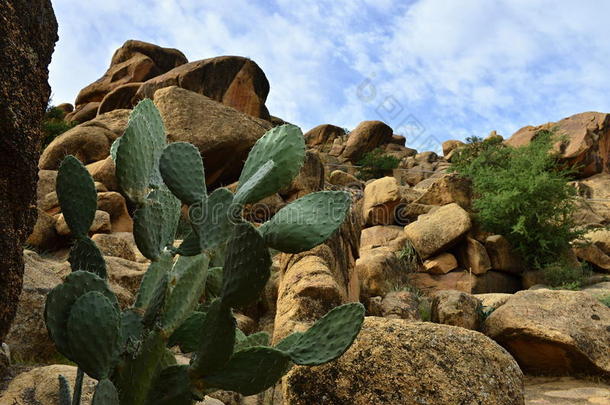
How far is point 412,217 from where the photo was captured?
674 inches

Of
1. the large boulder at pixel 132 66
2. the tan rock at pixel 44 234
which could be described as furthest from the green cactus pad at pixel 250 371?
the large boulder at pixel 132 66

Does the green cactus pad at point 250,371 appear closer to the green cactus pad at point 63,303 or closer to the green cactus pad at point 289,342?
the green cactus pad at point 289,342

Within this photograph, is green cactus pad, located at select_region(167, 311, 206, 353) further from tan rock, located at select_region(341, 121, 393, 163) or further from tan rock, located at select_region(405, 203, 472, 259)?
tan rock, located at select_region(341, 121, 393, 163)

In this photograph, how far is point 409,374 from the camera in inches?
121

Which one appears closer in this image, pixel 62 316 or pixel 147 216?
pixel 62 316

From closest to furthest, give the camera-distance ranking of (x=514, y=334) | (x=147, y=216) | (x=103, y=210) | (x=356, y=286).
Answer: (x=147, y=216) < (x=514, y=334) < (x=356, y=286) < (x=103, y=210)

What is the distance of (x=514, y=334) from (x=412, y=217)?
33.1 ft

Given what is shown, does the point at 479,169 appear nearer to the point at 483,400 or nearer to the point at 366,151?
the point at 483,400

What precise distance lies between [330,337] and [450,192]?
15.8 meters

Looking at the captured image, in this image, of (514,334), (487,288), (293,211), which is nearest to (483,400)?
(293,211)

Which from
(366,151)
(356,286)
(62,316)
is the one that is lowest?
(62,316)

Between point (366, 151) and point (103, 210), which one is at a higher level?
point (366, 151)

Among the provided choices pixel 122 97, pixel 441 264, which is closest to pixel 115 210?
pixel 441 264

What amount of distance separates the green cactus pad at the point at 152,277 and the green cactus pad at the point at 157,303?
0.19 metres
